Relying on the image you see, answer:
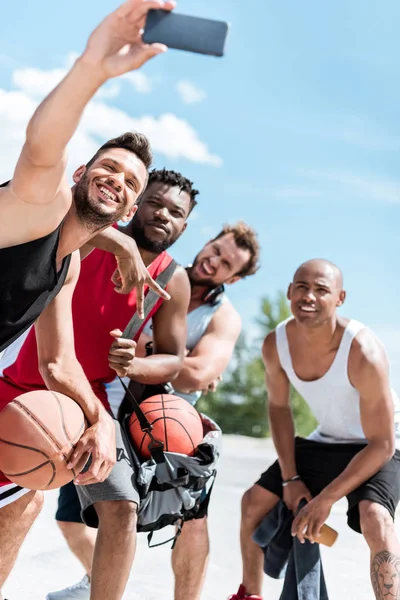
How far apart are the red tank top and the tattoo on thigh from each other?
178 centimetres

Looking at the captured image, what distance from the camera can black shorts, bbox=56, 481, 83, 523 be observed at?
5250mm

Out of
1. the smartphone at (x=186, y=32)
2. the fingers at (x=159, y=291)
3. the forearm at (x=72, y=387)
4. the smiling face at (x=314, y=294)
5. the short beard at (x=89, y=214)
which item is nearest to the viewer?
the smartphone at (x=186, y=32)

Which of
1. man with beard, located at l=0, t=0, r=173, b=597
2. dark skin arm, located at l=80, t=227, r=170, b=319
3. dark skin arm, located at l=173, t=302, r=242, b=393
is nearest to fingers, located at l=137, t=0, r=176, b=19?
man with beard, located at l=0, t=0, r=173, b=597

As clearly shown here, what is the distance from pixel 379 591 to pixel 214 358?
1921 mm

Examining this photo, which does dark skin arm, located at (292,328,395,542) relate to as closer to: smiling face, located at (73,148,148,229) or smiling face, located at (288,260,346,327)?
smiling face, located at (288,260,346,327)

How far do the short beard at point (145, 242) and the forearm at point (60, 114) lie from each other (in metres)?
2.03

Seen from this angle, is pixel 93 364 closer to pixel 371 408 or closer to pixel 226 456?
pixel 371 408

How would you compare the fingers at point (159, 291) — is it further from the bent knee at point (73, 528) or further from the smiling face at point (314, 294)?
the bent knee at point (73, 528)

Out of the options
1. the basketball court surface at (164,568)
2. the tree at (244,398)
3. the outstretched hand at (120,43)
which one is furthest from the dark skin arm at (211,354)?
the tree at (244,398)

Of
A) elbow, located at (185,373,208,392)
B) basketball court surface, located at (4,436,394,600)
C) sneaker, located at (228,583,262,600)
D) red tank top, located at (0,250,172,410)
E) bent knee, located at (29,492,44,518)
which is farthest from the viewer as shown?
basketball court surface, located at (4,436,394,600)

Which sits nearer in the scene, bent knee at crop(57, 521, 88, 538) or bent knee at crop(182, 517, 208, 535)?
bent knee at crop(182, 517, 208, 535)

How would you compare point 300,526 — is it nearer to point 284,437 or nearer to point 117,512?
point 284,437

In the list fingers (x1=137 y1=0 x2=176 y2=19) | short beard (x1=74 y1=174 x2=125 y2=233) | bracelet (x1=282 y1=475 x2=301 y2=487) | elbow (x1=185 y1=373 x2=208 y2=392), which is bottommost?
bracelet (x1=282 y1=475 x2=301 y2=487)

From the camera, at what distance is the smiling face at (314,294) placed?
16.9ft
